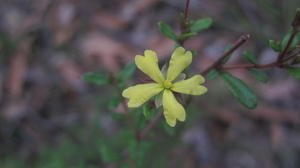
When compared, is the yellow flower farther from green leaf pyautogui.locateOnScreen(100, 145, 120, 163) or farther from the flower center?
green leaf pyautogui.locateOnScreen(100, 145, 120, 163)

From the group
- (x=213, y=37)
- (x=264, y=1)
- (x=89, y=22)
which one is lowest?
(x=213, y=37)

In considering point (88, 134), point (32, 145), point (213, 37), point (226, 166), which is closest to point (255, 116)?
point (226, 166)

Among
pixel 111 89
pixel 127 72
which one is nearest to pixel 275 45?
pixel 127 72

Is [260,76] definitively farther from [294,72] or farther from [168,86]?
[168,86]

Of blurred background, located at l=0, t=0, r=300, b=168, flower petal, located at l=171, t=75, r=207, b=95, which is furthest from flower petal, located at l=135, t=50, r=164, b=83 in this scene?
blurred background, located at l=0, t=0, r=300, b=168

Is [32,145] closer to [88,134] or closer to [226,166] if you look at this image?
[88,134]
